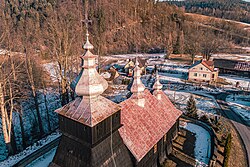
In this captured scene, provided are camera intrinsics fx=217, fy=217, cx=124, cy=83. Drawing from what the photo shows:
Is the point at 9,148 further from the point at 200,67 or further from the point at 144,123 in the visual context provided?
the point at 200,67

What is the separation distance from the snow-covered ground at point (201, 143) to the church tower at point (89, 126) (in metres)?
8.11

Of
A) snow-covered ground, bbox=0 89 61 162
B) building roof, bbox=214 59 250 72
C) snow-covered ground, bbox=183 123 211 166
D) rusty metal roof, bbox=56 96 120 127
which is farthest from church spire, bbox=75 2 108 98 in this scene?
building roof, bbox=214 59 250 72

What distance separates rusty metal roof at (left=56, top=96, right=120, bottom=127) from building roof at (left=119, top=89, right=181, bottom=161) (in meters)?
2.46

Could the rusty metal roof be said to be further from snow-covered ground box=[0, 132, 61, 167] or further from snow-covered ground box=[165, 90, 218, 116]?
snow-covered ground box=[165, 90, 218, 116]

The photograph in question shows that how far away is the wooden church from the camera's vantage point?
10.5 metres

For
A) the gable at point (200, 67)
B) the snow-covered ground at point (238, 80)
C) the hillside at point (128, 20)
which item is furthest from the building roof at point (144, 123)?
the hillside at point (128, 20)

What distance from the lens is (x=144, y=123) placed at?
14711 millimetres

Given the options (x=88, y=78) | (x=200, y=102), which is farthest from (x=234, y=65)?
(x=88, y=78)

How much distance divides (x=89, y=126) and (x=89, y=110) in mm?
846

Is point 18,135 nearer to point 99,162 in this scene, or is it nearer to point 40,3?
point 99,162

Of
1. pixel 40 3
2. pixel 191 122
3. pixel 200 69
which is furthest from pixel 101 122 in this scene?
pixel 40 3

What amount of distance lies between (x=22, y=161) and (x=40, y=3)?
65711 mm

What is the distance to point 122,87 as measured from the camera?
127 feet

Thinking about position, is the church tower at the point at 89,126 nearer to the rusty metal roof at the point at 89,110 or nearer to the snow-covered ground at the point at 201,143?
the rusty metal roof at the point at 89,110
